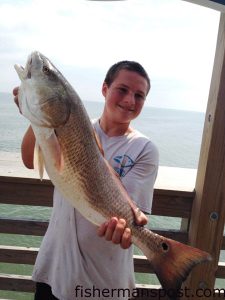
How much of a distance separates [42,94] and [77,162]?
15.6 inches

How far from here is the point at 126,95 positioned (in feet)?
7.30

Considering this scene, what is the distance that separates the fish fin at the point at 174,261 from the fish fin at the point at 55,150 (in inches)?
26.3

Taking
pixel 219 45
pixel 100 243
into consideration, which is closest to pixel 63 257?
pixel 100 243

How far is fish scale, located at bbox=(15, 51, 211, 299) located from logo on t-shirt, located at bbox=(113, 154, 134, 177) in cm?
24

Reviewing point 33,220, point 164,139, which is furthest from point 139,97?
point 164,139

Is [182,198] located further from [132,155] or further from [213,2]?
[213,2]

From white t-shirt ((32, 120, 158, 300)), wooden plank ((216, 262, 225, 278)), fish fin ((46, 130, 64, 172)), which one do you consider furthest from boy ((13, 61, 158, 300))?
wooden plank ((216, 262, 225, 278))

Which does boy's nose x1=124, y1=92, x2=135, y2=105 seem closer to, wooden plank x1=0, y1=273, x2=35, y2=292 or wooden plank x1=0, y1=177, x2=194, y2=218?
wooden plank x1=0, y1=177, x2=194, y2=218

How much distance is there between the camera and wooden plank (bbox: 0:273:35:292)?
10.4 ft

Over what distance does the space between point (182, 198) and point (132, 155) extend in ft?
3.10

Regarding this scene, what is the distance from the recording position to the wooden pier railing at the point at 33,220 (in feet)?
9.27

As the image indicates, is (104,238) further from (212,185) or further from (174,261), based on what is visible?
(212,185)

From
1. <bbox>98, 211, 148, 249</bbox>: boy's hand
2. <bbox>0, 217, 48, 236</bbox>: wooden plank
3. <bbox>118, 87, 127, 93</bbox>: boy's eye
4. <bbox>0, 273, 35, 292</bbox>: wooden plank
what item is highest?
<bbox>118, 87, 127, 93</bbox>: boy's eye

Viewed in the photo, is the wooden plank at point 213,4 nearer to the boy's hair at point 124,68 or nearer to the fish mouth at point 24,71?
the boy's hair at point 124,68
